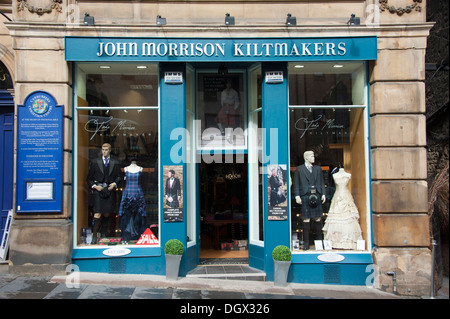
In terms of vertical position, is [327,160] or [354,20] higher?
[354,20]

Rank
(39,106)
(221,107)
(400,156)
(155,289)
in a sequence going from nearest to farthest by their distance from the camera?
(155,289) < (39,106) < (400,156) < (221,107)

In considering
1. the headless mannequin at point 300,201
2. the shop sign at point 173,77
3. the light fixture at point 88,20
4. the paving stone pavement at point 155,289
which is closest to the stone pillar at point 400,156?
the paving stone pavement at point 155,289

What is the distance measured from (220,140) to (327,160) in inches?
102

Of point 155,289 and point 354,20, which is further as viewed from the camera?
point 354,20

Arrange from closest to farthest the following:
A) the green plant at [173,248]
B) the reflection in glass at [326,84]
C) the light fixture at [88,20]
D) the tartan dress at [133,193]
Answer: the green plant at [173,248] → the light fixture at [88,20] → the tartan dress at [133,193] → the reflection in glass at [326,84]

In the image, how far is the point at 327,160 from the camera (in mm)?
9039

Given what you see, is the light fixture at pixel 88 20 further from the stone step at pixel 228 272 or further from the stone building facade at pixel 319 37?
the stone step at pixel 228 272

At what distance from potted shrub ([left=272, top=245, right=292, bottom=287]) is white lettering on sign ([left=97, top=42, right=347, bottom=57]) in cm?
424

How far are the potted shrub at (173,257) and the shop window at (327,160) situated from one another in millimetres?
2604

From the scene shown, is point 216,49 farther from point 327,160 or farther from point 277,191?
point 327,160

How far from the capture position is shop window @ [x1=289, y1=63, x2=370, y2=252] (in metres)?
8.84

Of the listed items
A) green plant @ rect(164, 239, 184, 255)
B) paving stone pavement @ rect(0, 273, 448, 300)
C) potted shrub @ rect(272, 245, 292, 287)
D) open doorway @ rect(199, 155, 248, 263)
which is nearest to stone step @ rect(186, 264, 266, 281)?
paving stone pavement @ rect(0, 273, 448, 300)

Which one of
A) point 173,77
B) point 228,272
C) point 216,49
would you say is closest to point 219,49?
point 216,49

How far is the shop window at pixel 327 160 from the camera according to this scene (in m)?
8.84
